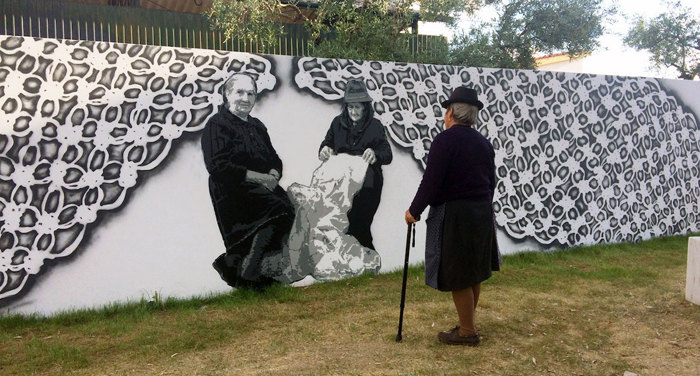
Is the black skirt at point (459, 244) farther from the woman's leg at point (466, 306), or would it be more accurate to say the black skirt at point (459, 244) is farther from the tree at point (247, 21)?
the tree at point (247, 21)

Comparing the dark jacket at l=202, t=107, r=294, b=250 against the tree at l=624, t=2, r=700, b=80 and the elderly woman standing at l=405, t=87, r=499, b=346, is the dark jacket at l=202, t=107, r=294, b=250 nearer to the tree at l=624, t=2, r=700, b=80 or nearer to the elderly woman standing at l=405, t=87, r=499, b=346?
the elderly woman standing at l=405, t=87, r=499, b=346

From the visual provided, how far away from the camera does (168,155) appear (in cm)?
484

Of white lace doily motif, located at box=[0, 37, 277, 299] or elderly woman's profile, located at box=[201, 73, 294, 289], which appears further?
elderly woman's profile, located at box=[201, 73, 294, 289]

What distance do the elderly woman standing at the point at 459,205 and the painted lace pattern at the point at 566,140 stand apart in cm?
200

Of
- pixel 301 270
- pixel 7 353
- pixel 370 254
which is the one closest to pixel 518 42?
pixel 370 254

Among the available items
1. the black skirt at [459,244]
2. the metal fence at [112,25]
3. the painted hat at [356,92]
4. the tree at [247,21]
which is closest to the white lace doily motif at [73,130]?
the painted hat at [356,92]

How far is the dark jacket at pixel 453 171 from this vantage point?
380 centimetres

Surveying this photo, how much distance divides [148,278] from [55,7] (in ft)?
15.3

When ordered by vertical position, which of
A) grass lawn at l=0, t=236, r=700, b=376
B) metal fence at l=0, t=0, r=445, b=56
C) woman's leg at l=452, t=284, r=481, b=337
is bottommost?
grass lawn at l=0, t=236, r=700, b=376

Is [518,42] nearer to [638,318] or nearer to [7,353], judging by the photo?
[638,318]

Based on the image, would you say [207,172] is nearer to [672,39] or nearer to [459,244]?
[459,244]

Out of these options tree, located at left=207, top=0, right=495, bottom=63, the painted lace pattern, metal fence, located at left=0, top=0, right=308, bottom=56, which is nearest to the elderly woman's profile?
the painted lace pattern

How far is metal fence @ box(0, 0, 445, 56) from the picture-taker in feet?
24.3

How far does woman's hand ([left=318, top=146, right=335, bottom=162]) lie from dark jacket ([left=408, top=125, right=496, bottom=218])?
1.85 m
